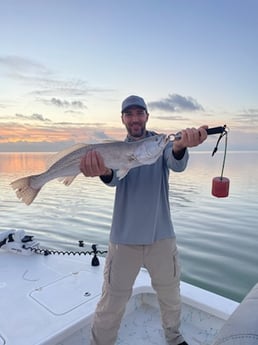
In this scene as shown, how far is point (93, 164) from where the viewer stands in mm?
2947

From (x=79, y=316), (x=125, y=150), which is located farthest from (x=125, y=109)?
(x=79, y=316)

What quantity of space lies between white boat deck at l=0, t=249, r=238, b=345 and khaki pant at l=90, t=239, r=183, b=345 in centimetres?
39

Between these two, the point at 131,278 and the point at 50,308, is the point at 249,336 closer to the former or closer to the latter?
the point at 131,278

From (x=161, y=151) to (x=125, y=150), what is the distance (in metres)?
0.33

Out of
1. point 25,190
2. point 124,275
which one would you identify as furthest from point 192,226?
point 25,190

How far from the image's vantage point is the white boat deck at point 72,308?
10.6 feet

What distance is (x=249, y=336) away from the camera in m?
1.35

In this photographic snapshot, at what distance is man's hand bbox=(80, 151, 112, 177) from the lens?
2.95m

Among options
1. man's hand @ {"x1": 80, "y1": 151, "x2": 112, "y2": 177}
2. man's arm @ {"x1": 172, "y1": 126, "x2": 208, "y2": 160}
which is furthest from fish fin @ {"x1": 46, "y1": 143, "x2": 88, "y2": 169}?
man's arm @ {"x1": 172, "y1": 126, "x2": 208, "y2": 160}

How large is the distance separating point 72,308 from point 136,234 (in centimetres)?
130

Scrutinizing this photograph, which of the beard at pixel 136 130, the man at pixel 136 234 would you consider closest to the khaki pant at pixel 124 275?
the man at pixel 136 234

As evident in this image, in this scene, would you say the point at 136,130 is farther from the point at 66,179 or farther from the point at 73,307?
the point at 73,307

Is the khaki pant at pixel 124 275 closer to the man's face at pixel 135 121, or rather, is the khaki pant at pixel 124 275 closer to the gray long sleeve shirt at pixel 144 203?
the gray long sleeve shirt at pixel 144 203

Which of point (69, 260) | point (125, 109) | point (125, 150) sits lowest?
point (69, 260)
